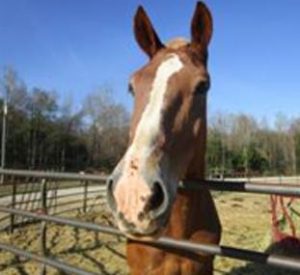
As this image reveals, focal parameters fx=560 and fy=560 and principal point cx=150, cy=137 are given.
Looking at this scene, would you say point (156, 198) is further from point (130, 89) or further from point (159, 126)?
point (130, 89)

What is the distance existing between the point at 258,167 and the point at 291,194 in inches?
2678

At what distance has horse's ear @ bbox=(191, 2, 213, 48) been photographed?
2959 mm

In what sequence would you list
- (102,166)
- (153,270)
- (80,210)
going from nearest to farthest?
(153,270), (80,210), (102,166)

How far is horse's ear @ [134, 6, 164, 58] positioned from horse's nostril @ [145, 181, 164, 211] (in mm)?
1153

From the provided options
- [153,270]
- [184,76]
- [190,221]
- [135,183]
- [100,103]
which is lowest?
[153,270]

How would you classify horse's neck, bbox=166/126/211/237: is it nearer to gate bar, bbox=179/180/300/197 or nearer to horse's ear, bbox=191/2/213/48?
gate bar, bbox=179/180/300/197

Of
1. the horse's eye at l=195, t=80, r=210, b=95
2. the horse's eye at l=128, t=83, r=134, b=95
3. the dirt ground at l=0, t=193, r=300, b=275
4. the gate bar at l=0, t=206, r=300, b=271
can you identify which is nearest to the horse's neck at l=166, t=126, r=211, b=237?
the gate bar at l=0, t=206, r=300, b=271

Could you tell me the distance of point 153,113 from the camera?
2.54m

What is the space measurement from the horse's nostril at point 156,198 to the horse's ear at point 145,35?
1.15 m

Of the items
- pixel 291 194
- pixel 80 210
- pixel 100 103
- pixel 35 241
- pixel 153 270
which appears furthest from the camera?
pixel 100 103

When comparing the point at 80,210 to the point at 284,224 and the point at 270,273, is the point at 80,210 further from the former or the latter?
the point at 270,273

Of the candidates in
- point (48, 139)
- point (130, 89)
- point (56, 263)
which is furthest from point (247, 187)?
point (48, 139)

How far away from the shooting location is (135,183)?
217 cm

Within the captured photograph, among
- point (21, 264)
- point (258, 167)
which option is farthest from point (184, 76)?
point (258, 167)
